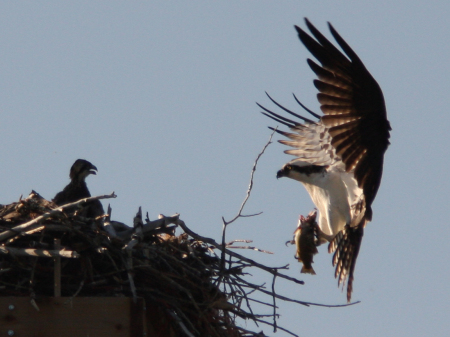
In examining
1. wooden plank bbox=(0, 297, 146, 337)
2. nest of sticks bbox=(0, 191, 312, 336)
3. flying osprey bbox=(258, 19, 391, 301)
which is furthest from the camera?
Answer: flying osprey bbox=(258, 19, 391, 301)

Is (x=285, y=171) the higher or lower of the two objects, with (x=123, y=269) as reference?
higher

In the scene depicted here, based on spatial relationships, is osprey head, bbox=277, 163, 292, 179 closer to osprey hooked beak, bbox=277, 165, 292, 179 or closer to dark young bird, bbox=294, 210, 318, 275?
osprey hooked beak, bbox=277, 165, 292, 179

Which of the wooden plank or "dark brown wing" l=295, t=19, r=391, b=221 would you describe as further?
"dark brown wing" l=295, t=19, r=391, b=221

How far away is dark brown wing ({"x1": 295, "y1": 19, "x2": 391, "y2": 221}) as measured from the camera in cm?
690

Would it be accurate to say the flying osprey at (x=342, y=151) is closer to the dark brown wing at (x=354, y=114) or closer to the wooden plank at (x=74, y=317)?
the dark brown wing at (x=354, y=114)

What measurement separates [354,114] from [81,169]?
8.96 ft

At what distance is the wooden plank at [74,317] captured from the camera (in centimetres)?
462

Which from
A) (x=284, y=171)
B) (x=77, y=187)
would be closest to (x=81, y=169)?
(x=77, y=187)

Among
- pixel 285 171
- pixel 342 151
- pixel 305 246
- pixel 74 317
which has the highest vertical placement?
pixel 285 171

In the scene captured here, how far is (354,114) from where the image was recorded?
7.05 metres

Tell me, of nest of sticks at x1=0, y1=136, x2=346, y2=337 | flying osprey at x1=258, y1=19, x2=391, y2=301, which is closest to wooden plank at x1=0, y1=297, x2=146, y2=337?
nest of sticks at x1=0, y1=136, x2=346, y2=337

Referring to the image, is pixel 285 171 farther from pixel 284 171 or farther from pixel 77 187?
pixel 77 187

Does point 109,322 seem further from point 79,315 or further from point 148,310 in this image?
point 148,310

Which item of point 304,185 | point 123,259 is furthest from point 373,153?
point 123,259
